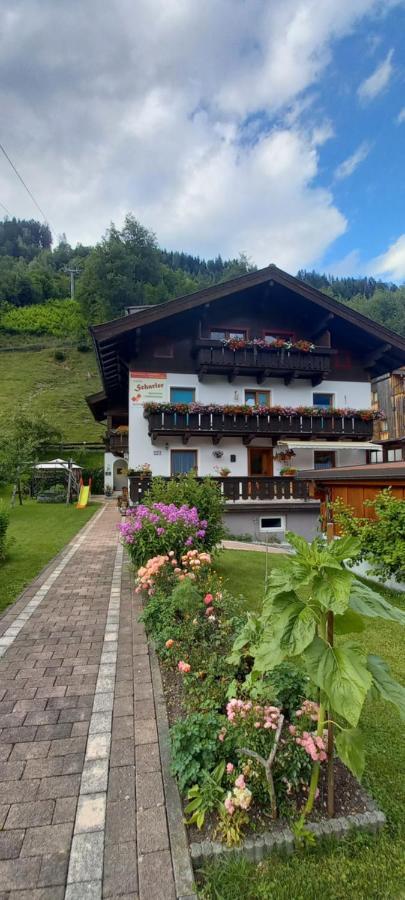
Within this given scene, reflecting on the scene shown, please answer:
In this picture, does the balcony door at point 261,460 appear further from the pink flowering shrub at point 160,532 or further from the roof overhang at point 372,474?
the pink flowering shrub at point 160,532

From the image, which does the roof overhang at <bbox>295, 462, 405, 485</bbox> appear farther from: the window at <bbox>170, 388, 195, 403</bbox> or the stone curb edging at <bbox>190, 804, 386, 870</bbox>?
the window at <bbox>170, 388, 195, 403</bbox>

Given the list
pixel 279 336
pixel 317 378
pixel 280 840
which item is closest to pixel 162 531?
pixel 280 840

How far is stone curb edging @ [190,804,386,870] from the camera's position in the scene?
6.42ft

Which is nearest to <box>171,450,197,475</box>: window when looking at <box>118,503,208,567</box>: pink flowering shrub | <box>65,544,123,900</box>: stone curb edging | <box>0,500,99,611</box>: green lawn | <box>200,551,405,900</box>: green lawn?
<box>0,500,99,611</box>: green lawn

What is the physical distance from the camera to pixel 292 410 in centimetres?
1567

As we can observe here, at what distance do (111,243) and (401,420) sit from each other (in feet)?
147

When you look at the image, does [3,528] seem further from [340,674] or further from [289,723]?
[340,674]

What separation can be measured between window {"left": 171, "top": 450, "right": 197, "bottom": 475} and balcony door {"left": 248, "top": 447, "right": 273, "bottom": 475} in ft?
8.36

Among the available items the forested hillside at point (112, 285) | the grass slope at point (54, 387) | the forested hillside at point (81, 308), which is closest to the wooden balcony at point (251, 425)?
the forested hillside at point (81, 308)

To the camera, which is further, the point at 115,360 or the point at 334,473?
the point at 115,360

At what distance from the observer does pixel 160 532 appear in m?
6.18

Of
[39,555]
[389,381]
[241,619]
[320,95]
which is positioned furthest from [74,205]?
[389,381]

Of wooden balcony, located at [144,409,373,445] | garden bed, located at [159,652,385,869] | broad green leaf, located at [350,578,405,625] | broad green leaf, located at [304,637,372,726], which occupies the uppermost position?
wooden balcony, located at [144,409,373,445]

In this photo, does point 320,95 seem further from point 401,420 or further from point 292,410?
point 401,420
